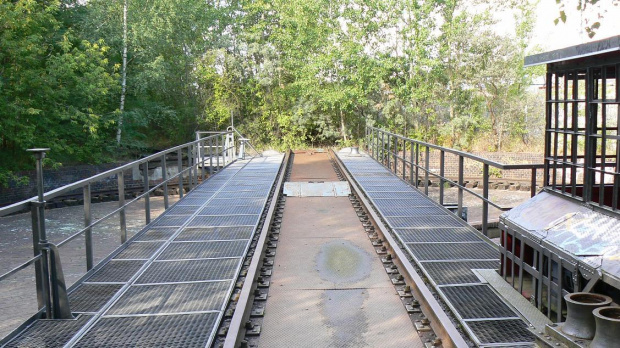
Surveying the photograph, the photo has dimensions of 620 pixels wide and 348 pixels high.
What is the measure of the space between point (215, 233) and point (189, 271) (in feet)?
5.48

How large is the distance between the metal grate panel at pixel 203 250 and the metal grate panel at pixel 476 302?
2.50m

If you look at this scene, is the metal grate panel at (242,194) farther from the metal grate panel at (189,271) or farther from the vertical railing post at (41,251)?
the vertical railing post at (41,251)

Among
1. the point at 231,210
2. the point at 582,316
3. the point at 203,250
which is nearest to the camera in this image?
the point at 582,316

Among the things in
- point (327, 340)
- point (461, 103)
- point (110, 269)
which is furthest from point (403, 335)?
point (461, 103)

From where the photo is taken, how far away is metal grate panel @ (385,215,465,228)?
7.51 metres

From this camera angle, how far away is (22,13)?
747 inches

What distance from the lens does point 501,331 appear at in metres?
3.98

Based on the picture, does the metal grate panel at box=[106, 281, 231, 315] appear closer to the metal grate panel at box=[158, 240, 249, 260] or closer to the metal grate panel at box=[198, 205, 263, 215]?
the metal grate panel at box=[158, 240, 249, 260]

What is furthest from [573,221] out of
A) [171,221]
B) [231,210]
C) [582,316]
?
[231,210]

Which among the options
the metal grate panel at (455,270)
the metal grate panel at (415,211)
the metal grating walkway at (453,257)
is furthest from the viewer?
the metal grate panel at (415,211)

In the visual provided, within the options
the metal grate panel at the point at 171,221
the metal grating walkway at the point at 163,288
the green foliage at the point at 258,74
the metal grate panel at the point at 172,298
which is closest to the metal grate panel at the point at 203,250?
the metal grating walkway at the point at 163,288

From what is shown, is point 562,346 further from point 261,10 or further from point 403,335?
point 261,10

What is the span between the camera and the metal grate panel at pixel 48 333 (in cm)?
386

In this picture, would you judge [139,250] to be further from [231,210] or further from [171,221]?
[231,210]
